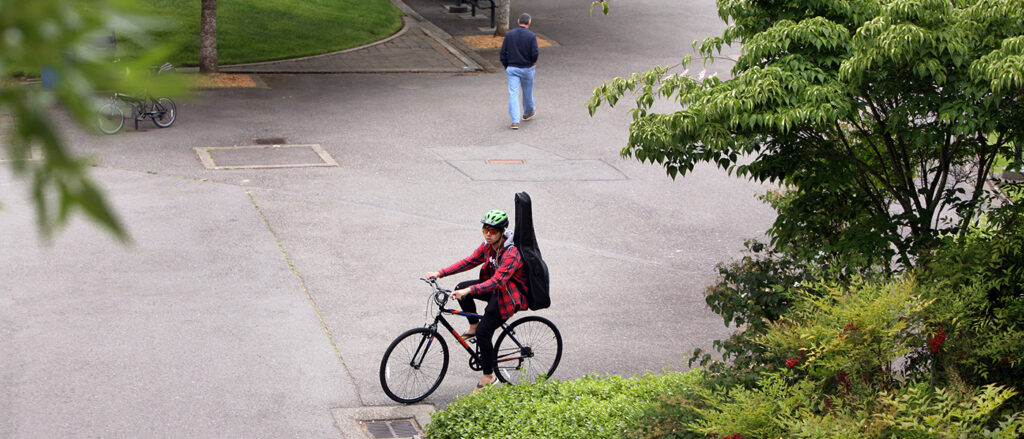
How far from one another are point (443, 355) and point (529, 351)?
2.63 feet

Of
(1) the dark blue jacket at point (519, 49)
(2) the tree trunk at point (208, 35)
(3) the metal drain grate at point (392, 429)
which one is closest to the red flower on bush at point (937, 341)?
(3) the metal drain grate at point (392, 429)

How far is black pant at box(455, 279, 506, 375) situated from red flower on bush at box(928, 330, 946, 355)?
137 inches

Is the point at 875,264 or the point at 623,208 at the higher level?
the point at 875,264

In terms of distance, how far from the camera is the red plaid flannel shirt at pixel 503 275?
806 cm

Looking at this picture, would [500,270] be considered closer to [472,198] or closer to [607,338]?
[607,338]

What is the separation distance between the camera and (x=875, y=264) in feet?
24.1

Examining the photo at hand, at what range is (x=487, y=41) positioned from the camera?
26.1m

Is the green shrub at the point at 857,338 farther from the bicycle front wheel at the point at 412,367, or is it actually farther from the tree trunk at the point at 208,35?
the tree trunk at the point at 208,35

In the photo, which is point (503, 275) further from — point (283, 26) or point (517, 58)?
point (283, 26)

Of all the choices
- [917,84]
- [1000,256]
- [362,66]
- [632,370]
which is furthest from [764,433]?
[362,66]

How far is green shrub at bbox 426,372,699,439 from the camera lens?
6.92 metres

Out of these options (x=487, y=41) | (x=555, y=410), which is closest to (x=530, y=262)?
(x=555, y=410)

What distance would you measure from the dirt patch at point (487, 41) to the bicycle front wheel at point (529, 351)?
17.4m

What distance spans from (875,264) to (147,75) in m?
6.80
